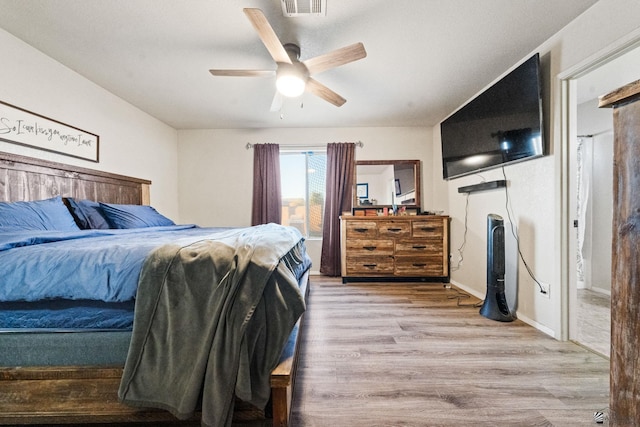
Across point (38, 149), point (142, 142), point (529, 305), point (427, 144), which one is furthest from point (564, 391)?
point (142, 142)

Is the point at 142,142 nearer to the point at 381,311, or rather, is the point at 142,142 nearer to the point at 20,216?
the point at 20,216

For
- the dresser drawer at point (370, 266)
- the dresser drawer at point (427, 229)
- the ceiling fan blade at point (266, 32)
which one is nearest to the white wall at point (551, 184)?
the dresser drawer at point (427, 229)

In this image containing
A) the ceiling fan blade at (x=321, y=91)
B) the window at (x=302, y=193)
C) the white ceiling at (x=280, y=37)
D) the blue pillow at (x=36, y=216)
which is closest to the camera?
the blue pillow at (x=36, y=216)

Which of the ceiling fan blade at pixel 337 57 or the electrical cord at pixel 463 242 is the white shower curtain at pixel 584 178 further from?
the ceiling fan blade at pixel 337 57

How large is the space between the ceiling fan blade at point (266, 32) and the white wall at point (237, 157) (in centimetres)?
214

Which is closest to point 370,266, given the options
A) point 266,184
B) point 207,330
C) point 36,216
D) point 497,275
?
point 497,275

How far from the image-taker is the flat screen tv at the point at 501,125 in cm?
208

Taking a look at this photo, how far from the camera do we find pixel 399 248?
356 centimetres

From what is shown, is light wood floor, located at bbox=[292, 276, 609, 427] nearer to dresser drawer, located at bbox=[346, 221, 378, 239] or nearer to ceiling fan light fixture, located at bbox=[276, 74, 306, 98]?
dresser drawer, located at bbox=[346, 221, 378, 239]

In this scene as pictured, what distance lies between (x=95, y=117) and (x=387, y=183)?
367cm

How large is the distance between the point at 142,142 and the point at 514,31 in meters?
4.04

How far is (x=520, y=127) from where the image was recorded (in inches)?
87.3

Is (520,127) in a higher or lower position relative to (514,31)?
lower

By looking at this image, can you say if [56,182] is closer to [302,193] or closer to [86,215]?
[86,215]
